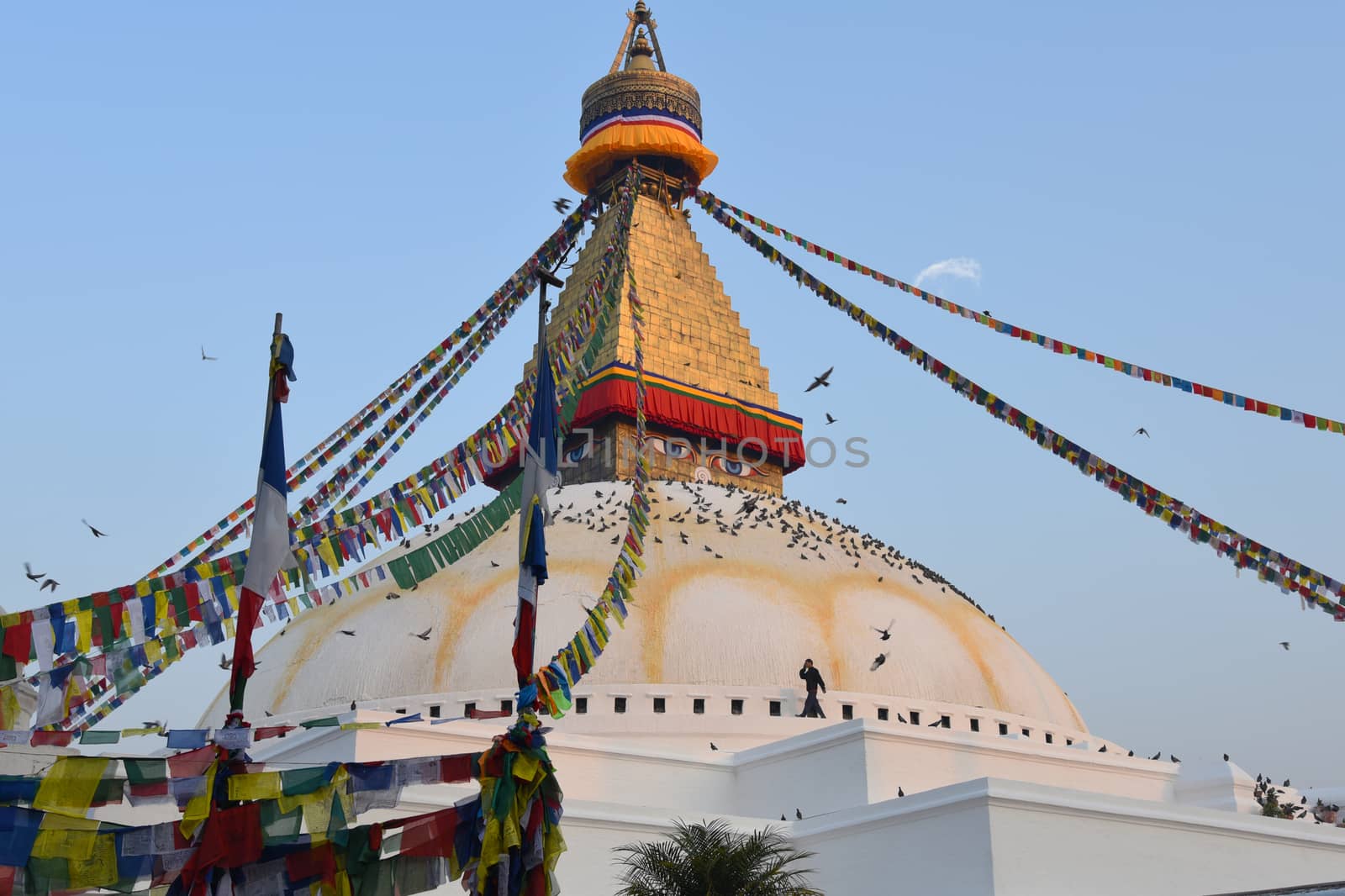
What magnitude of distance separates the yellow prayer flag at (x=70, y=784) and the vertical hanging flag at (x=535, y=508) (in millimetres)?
2189

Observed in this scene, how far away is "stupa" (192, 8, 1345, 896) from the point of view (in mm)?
12844

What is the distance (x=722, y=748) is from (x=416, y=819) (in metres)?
8.29

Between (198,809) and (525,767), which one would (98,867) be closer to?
(198,809)

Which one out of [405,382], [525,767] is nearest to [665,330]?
[405,382]

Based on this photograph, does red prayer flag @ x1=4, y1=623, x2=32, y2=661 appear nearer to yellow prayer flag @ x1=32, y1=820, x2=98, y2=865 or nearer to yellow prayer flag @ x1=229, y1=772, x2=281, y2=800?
yellow prayer flag @ x1=32, y1=820, x2=98, y2=865

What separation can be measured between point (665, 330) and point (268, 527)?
1516cm

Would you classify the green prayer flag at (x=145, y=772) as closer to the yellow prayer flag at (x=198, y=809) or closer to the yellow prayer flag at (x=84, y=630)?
the yellow prayer flag at (x=198, y=809)

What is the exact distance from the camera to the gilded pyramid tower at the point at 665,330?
21.9 metres

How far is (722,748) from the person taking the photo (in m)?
15.8

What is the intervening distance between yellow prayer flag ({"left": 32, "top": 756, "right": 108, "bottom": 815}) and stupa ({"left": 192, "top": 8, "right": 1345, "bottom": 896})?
5.39 m

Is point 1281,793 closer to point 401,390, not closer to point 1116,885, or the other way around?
point 1116,885

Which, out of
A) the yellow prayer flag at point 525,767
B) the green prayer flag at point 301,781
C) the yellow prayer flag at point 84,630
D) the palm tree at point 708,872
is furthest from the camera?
the palm tree at point 708,872

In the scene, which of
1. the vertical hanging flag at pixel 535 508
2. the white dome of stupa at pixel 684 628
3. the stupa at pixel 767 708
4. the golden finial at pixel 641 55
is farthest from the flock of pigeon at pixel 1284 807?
the golden finial at pixel 641 55

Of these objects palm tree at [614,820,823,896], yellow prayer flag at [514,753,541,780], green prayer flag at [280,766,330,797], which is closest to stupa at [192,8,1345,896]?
palm tree at [614,820,823,896]
